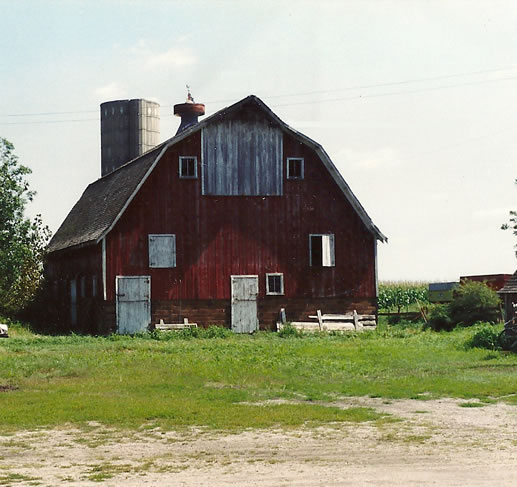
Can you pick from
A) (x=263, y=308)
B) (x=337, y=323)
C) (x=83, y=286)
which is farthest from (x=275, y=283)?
(x=83, y=286)

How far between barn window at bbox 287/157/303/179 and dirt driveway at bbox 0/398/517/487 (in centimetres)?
2560

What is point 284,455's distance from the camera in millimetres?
12094

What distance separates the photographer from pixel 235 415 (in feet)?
52.4

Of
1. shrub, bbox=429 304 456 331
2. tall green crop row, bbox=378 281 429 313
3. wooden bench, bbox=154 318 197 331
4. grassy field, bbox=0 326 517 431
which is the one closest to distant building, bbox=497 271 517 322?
grassy field, bbox=0 326 517 431

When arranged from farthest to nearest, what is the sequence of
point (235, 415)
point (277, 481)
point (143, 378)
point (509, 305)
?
1. point (509, 305)
2. point (143, 378)
3. point (235, 415)
4. point (277, 481)

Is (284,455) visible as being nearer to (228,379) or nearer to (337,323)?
(228,379)

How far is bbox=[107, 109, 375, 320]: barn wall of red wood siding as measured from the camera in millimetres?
39031

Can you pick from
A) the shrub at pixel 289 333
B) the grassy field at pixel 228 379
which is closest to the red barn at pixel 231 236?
the shrub at pixel 289 333

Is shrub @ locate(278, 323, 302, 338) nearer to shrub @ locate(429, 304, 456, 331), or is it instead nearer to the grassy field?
the grassy field

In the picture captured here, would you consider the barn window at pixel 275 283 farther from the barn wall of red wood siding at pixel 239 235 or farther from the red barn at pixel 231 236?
the barn wall of red wood siding at pixel 239 235

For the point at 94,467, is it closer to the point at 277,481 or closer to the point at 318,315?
the point at 277,481

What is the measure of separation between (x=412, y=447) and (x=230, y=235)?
27768 millimetres

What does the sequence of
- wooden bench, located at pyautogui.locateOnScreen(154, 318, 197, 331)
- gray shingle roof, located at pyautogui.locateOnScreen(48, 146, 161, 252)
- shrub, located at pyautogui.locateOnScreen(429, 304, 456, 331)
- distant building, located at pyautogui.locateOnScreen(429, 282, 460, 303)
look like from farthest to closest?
distant building, located at pyautogui.locateOnScreen(429, 282, 460, 303) → shrub, located at pyautogui.locateOnScreen(429, 304, 456, 331) → gray shingle roof, located at pyautogui.locateOnScreen(48, 146, 161, 252) → wooden bench, located at pyautogui.locateOnScreen(154, 318, 197, 331)

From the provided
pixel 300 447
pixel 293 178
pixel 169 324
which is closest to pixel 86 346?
pixel 169 324
